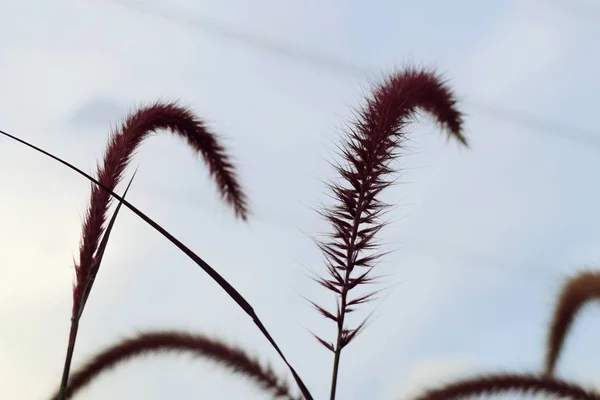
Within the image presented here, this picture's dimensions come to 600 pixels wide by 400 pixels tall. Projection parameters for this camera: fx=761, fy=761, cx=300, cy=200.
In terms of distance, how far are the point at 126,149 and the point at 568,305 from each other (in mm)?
2334

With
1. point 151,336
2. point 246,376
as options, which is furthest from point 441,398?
point 151,336

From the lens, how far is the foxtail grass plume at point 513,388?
266 cm

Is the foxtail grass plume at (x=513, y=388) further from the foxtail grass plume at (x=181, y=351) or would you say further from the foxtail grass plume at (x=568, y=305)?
the foxtail grass plume at (x=181, y=351)

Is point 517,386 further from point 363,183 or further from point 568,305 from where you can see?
point 363,183

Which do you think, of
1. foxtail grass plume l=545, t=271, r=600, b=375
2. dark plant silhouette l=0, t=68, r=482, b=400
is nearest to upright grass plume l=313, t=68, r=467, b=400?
dark plant silhouette l=0, t=68, r=482, b=400

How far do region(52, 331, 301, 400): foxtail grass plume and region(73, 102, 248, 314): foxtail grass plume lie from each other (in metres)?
0.59

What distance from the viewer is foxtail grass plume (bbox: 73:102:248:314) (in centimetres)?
153

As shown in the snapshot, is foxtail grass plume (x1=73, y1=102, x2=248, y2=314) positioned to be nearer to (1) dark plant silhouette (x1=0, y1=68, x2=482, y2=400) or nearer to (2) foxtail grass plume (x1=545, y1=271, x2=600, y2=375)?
(1) dark plant silhouette (x1=0, y1=68, x2=482, y2=400)

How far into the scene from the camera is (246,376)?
2320mm

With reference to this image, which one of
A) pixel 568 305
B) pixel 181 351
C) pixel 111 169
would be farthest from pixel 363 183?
pixel 568 305

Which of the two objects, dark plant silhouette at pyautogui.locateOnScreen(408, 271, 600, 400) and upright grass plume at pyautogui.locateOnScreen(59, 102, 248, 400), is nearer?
upright grass plume at pyautogui.locateOnScreen(59, 102, 248, 400)

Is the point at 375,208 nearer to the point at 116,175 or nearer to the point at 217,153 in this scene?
the point at 116,175

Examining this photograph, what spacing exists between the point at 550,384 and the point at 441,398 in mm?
404

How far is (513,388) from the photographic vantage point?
269 cm
